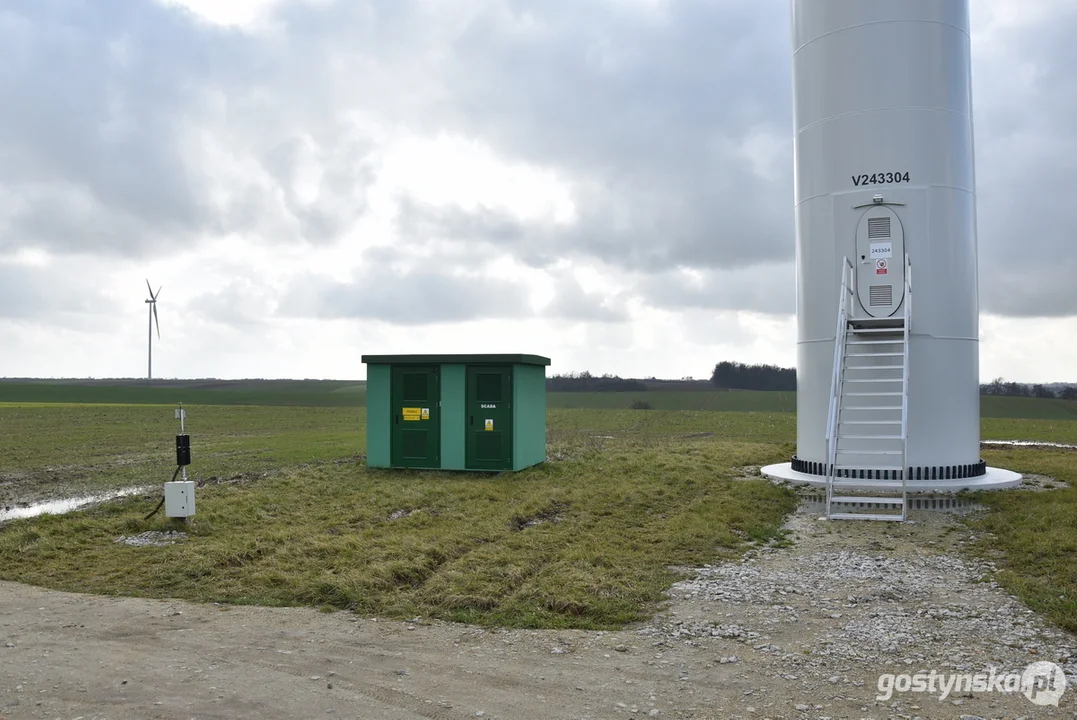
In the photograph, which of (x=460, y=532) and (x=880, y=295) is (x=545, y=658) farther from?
(x=880, y=295)

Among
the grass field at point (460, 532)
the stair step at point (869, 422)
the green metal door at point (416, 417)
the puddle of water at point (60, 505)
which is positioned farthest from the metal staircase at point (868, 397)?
the puddle of water at point (60, 505)

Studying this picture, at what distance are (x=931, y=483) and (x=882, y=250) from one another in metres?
3.72

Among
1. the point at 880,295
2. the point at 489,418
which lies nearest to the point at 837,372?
the point at 880,295

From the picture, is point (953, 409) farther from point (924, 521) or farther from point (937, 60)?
point (937, 60)

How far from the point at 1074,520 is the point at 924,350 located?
386 cm

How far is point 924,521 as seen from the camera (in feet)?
36.9

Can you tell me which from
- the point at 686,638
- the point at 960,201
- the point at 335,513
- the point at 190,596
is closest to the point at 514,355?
the point at 335,513

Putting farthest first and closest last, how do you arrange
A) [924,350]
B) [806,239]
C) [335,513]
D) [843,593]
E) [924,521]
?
[806,239]
[924,350]
[335,513]
[924,521]
[843,593]

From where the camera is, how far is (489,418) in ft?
53.6

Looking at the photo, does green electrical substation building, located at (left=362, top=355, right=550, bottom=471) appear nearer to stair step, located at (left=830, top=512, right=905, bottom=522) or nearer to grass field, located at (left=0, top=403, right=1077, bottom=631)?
grass field, located at (left=0, top=403, right=1077, bottom=631)

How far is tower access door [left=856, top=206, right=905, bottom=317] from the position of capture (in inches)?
540

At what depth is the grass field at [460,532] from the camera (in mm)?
7590

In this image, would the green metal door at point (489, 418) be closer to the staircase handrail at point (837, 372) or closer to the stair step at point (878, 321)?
the staircase handrail at point (837, 372)

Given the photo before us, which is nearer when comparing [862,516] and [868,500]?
[862,516]
